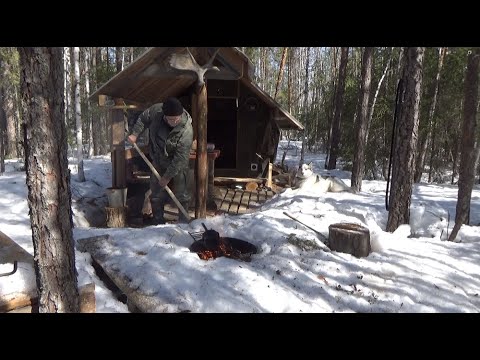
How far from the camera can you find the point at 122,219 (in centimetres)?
694

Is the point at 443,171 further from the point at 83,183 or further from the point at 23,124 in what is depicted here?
the point at 23,124

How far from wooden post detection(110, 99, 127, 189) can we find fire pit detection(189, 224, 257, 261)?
3.77 meters

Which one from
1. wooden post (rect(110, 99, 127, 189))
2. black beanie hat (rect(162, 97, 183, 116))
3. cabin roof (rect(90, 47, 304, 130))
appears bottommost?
wooden post (rect(110, 99, 127, 189))

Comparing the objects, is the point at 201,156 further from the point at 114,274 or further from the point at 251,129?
the point at 251,129

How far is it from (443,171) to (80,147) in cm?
1673

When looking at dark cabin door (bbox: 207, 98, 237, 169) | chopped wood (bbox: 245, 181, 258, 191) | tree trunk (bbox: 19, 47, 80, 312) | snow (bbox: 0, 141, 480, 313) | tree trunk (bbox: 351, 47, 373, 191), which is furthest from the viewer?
A: dark cabin door (bbox: 207, 98, 237, 169)

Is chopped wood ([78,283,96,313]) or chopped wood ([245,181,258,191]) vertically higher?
chopped wood ([78,283,96,313])

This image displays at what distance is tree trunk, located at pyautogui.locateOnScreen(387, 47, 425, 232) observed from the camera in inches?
211

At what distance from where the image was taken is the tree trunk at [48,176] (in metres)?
2.05

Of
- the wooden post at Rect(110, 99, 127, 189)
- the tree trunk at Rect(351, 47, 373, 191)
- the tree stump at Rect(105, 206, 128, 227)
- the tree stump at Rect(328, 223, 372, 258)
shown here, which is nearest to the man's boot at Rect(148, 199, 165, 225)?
the tree stump at Rect(105, 206, 128, 227)

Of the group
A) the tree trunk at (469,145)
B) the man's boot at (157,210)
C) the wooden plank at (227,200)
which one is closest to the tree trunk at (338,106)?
the wooden plank at (227,200)

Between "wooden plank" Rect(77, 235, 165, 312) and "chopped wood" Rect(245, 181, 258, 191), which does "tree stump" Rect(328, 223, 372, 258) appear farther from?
"chopped wood" Rect(245, 181, 258, 191)
